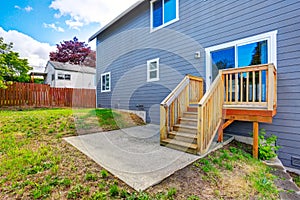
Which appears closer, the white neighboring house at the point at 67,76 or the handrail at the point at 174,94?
the handrail at the point at 174,94

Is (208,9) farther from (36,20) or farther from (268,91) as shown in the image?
(36,20)

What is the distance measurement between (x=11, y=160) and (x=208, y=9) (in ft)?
21.3

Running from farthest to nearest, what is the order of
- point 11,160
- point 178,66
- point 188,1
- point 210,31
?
1. point 178,66
2. point 188,1
3. point 210,31
4. point 11,160

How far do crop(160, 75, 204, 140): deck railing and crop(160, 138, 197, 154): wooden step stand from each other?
155 millimetres

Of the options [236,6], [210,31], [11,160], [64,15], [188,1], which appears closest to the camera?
[11,160]

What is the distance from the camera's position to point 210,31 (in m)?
5.03

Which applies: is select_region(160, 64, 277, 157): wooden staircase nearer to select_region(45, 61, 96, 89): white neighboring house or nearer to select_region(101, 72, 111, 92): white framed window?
select_region(101, 72, 111, 92): white framed window

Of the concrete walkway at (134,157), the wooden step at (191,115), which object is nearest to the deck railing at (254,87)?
the wooden step at (191,115)

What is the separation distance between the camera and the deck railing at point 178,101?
13.1 ft

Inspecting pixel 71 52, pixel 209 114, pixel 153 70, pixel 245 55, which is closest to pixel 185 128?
pixel 209 114

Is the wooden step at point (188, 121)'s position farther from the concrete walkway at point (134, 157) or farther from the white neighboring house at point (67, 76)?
the white neighboring house at point (67, 76)

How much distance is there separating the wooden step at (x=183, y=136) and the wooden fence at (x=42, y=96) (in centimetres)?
888

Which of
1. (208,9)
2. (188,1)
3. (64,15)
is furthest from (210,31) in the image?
(64,15)

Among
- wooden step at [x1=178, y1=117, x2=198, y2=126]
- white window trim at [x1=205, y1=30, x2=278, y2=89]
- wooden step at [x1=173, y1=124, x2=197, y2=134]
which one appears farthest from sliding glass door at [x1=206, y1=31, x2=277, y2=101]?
wooden step at [x1=173, y1=124, x2=197, y2=134]
